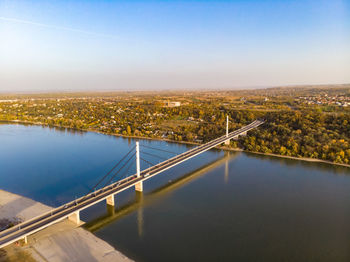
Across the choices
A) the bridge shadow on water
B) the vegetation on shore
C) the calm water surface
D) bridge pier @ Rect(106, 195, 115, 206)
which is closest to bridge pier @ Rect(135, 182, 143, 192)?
the bridge shadow on water

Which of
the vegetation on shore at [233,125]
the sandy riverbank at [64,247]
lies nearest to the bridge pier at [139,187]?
the sandy riverbank at [64,247]

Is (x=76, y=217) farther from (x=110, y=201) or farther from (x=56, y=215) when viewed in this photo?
(x=110, y=201)

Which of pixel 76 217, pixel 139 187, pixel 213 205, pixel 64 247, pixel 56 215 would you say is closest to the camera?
pixel 64 247

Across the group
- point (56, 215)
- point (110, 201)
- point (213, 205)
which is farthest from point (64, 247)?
point (213, 205)

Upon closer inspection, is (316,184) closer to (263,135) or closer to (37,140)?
(263,135)

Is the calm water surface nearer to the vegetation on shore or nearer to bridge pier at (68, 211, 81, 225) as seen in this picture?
bridge pier at (68, 211, 81, 225)

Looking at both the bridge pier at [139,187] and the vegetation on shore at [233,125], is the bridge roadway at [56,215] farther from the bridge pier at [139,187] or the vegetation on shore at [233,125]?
the vegetation on shore at [233,125]

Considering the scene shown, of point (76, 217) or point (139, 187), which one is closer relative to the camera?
point (76, 217)

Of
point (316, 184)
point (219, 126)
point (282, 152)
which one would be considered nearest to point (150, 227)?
point (316, 184)

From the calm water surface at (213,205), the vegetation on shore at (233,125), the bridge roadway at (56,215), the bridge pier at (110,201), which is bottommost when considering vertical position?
the calm water surface at (213,205)
